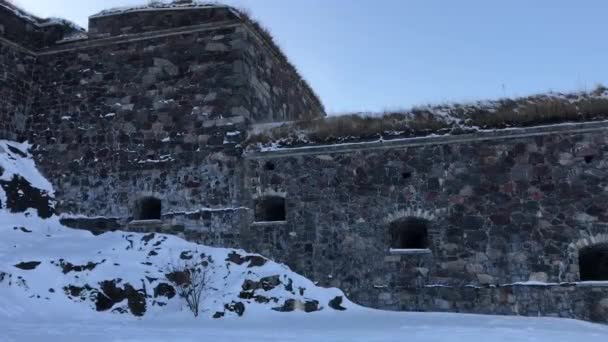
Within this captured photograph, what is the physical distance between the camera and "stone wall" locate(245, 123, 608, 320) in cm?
998

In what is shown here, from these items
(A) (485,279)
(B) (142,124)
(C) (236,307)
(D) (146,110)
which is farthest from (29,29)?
(A) (485,279)

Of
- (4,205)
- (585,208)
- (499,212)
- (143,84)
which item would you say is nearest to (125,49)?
(143,84)

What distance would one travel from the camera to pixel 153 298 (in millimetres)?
10391

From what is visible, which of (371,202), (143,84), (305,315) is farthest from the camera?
(143,84)

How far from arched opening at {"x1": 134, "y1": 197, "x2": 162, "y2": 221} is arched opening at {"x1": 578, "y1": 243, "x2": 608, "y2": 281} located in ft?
26.5

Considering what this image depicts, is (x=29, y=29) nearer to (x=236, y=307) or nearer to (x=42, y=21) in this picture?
(x=42, y=21)

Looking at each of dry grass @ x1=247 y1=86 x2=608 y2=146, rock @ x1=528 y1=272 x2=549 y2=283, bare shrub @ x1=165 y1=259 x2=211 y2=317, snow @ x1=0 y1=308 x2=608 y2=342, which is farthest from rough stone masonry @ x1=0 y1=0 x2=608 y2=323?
snow @ x1=0 y1=308 x2=608 y2=342

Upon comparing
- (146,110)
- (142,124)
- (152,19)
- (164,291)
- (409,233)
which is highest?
(152,19)

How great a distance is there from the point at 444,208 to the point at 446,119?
1.65 meters

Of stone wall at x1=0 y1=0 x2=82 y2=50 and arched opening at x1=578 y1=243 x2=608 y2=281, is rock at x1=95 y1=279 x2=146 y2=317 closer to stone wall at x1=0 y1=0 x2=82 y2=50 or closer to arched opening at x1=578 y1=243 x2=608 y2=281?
stone wall at x1=0 y1=0 x2=82 y2=50

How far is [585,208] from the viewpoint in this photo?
390 inches

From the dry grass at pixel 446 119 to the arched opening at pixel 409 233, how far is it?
62.6 inches

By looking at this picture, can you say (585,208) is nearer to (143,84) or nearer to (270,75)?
(270,75)

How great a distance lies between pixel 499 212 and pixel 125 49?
27.5 ft
